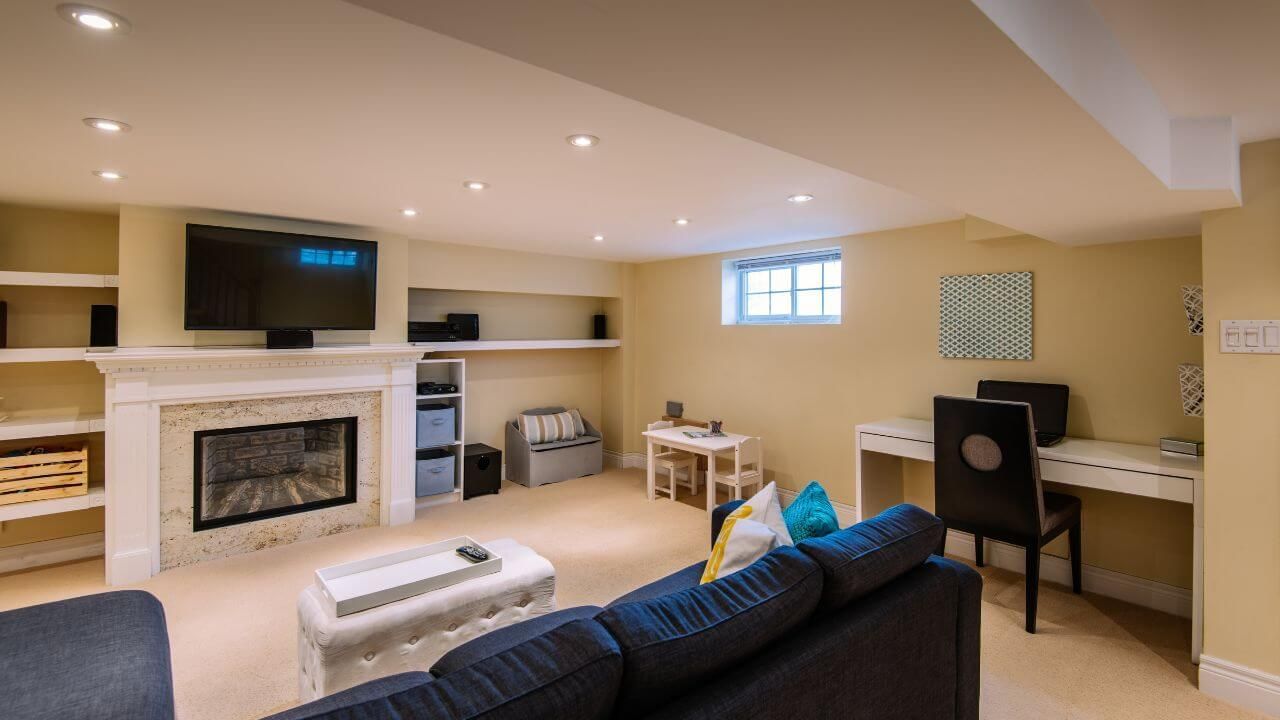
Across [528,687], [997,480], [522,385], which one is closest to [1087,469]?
[997,480]

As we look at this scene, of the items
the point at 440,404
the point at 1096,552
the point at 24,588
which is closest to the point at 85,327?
the point at 24,588

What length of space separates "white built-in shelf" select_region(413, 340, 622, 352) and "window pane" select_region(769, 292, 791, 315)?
1.64m

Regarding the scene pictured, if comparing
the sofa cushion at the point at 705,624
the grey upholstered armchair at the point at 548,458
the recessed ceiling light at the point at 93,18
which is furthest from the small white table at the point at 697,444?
the recessed ceiling light at the point at 93,18

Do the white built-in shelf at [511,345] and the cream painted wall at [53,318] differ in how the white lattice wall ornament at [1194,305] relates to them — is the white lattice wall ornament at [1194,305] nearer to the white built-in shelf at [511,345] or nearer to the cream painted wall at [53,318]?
the white built-in shelf at [511,345]

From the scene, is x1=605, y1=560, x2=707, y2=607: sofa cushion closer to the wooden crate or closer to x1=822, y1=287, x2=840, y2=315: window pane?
x1=822, y1=287, x2=840, y2=315: window pane

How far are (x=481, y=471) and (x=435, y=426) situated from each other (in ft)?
1.83

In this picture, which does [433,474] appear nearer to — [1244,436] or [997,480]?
[997,480]

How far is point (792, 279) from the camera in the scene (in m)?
4.82

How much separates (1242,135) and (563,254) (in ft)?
14.4

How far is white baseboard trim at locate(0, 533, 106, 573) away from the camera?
11.4 ft

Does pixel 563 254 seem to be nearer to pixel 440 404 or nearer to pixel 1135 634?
pixel 440 404

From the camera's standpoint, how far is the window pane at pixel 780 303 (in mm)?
4858

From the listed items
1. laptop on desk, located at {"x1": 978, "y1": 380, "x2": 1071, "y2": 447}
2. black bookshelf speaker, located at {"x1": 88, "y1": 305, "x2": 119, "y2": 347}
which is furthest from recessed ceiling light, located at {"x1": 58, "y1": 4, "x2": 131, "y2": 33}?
laptop on desk, located at {"x1": 978, "y1": 380, "x2": 1071, "y2": 447}

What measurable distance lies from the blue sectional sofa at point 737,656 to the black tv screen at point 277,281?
1990 mm
